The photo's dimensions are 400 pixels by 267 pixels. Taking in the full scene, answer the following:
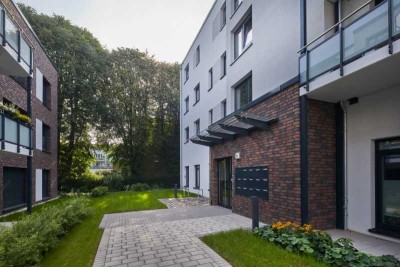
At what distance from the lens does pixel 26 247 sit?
182 inches

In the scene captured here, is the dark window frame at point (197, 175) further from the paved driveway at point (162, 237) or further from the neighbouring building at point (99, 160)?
the neighbouring building at point (99, 160)

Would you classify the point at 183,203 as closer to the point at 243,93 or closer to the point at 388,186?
the point at 243,93

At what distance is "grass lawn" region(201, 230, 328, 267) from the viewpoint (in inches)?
181

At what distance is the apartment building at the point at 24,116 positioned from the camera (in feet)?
29.3

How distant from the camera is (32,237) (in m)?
4.96

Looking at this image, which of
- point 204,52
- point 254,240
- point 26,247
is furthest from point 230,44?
point 26,247

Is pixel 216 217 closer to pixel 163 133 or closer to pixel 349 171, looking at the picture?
pixel 349 171

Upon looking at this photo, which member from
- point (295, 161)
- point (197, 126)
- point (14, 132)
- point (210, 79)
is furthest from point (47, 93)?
point (295, 161)

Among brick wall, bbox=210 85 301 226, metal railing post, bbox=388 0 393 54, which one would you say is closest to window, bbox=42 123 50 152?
brick wall, bbox=210 85 301 226

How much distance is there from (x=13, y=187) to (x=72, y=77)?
13.3 meters

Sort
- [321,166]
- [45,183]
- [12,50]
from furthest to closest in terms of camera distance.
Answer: [45,183]
[12,50]
[321,166]

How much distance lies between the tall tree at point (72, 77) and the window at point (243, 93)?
16.7 metres

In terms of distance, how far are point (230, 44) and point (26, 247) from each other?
1056 centimetres

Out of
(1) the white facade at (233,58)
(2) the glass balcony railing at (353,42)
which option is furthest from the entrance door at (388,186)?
(1) the white facade at (233,58)
